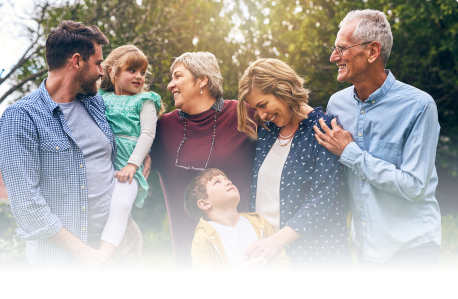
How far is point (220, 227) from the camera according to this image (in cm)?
225

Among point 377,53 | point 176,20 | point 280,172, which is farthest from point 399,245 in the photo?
point 176,20

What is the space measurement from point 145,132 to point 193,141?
361mm

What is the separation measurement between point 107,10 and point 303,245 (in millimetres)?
5175

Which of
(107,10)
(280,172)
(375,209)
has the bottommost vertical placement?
(375,209)

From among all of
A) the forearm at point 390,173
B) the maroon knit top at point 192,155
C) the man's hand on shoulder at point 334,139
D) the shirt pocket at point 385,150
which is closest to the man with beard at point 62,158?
the maroon knit top at point 192,155

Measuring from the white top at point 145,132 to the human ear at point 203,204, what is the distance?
1.75 ft

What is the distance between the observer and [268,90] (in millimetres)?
2385

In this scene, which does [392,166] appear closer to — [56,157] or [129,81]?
[129,81]

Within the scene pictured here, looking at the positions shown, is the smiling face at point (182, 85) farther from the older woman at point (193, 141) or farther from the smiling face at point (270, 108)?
the smiling face at point (270, 108)

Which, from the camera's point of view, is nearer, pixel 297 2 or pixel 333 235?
pixel 333 235

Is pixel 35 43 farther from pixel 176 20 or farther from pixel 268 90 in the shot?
pixel 268 90

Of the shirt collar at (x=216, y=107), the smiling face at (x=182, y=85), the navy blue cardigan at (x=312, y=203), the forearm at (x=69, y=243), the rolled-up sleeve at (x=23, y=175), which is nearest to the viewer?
the rolled-up sleeve at (x=23, y=175)

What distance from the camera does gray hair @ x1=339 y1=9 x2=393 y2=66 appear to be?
2.38 metres

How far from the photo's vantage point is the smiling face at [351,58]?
7.88ft
